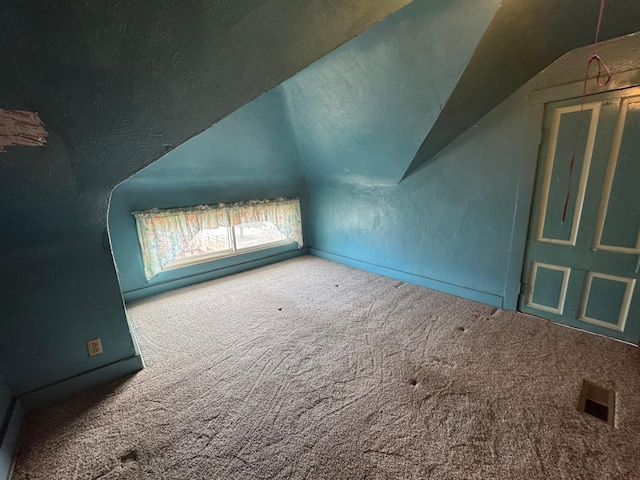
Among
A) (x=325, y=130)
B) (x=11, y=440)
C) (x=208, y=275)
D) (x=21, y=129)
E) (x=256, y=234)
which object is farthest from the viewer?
(x=256, y=234)

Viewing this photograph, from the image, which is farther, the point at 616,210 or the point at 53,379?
the point at 616,210

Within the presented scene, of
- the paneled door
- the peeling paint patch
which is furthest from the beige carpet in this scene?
the peeling paint patch

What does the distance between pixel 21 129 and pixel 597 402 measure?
328cm

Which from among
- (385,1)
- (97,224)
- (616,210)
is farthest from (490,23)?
(97,224)

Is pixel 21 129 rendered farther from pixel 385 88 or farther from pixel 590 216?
pixel 590 216

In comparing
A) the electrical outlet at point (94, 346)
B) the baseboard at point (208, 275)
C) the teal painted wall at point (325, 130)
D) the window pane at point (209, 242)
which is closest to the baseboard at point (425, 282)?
the baseboard at point (208, 275)

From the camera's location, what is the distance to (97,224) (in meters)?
1.65

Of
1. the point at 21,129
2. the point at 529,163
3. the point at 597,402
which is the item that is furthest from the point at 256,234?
the point at 597,402

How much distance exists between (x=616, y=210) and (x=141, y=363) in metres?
3.64

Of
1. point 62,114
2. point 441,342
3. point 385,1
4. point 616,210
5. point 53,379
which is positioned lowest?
point 441,342

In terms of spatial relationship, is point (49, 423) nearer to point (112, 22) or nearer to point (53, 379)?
point (53, 379)

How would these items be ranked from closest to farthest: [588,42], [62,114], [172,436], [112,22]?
[112,22] < [62,114] < [172,436] < [588,42]

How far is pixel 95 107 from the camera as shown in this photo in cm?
119

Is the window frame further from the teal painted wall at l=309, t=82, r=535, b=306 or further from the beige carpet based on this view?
the teal painted wall at l=309, t=82, r=535, b=306
